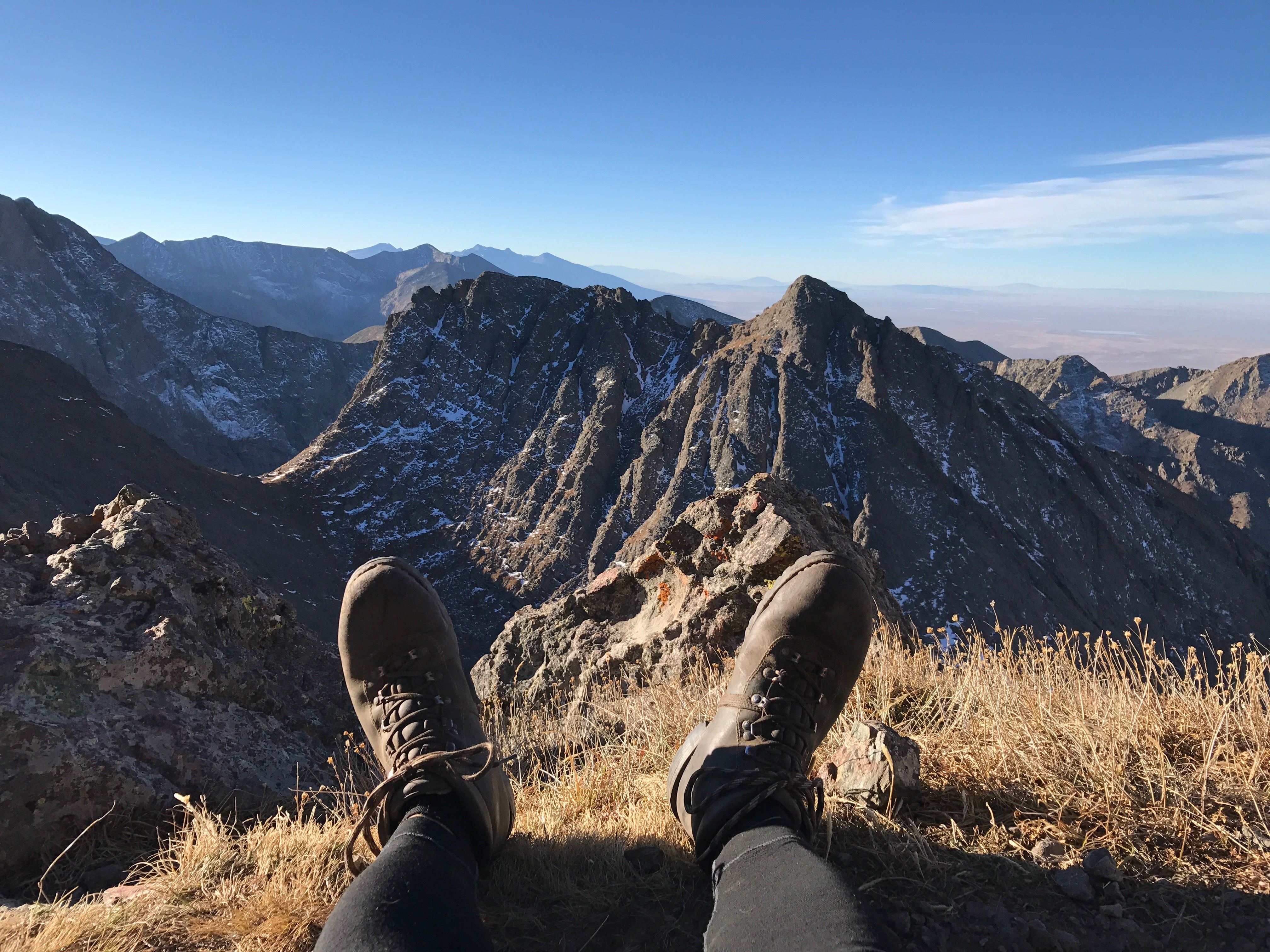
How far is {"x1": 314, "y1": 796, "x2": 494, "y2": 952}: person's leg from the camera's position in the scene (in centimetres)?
125

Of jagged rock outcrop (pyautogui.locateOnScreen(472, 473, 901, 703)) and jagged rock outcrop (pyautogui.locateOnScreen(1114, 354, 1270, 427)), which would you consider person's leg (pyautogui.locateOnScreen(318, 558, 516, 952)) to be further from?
jagged rock outcrop (pyautogui.locateOnScreen(1114, 354, 1270, 427))

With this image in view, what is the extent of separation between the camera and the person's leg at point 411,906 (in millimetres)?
1245

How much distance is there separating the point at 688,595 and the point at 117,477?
40966mm

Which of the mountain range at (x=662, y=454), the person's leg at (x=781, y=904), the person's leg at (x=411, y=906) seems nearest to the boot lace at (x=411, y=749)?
the person's leg at (x=411, y=906)

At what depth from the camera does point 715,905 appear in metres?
1.46

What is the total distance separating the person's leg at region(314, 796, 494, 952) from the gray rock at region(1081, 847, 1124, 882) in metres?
1.32

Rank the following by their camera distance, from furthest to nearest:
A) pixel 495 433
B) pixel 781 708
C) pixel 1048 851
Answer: pixel 495 433 < pixel 781 708 < pixel 1048 851

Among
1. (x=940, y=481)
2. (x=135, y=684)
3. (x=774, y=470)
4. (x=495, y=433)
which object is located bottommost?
(x=940, y=481)

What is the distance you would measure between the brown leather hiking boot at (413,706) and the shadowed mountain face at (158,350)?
235 feet

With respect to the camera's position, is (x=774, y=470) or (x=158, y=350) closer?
(x=774, y=470)

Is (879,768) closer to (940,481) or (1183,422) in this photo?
(940,481)

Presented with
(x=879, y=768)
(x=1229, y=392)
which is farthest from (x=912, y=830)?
(x=1229, y=392)

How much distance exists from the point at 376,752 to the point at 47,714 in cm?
130

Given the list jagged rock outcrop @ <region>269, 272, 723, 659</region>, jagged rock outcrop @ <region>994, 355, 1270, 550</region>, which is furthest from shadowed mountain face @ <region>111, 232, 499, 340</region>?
jagged rock outcrop @ <region>994, 355, 1270, 550</region>
